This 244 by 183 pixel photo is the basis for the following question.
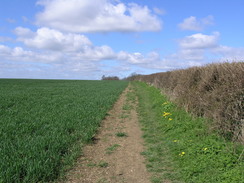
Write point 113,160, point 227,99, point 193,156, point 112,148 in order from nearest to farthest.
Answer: point 193,156 < point 113,160 < point 227,99 < point 112,148

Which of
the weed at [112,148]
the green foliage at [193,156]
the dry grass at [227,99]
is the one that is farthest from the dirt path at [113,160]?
the dry grass at [227,99]

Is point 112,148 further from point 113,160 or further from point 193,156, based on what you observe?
point 193,156

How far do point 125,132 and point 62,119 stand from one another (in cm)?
257

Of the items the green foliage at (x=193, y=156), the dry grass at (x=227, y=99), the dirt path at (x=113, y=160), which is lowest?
the dirt path at (x=113, y=160)

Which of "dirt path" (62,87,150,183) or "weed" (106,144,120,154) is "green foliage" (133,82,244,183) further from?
"weed" (106,144,120,154)

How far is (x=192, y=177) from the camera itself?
4121 mm

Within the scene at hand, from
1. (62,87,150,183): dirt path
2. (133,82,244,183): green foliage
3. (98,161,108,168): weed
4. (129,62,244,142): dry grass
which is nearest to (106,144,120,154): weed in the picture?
(62,87,150,183): dirt path

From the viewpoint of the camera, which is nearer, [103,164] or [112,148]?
[103,164]

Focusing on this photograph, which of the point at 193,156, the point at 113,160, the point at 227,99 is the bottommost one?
the point at 113,160

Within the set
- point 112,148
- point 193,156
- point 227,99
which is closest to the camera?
point 193,156

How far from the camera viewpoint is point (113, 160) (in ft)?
17.4

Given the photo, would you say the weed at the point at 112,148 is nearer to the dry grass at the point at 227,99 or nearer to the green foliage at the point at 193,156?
the green foliage at the point at 193,156

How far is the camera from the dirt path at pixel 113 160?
433 cm

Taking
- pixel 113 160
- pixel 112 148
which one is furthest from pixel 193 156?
pixel 112 148
